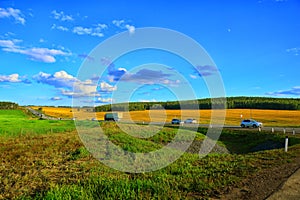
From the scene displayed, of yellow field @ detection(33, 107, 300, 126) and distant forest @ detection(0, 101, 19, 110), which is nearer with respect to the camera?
yellow field @ detection(33, 107, 300, 126)

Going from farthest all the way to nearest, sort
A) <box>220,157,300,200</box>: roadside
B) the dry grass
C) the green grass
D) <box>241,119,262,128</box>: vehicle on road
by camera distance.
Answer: <box>241,119,262,128</box>: vehicle on road, the green grass, the dry grass, <box>220,157,300,200</box>: roadside

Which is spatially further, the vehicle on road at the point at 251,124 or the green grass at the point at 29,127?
the vehicle on road at the point at 251,124

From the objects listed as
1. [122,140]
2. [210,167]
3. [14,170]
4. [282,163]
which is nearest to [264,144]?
[122,140]

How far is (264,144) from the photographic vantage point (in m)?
33.1

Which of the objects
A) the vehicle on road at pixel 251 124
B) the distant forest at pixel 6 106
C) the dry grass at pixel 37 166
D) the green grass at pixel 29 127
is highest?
the distant forest at pixel 6 106

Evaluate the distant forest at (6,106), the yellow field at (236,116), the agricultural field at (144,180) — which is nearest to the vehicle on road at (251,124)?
the yellow field at (236,116)

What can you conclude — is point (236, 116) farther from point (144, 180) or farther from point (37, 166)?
point (144, 180)

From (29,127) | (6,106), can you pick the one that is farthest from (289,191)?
(6,106)

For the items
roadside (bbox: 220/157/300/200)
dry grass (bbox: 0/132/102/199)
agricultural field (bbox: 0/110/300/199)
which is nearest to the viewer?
roadside (bbox: 220/157/300/200)

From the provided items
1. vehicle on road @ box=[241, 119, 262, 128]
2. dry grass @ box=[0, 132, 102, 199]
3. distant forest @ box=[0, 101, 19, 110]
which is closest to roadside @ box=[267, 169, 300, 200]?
dry grass @ box=[0, 132, 102, 199]

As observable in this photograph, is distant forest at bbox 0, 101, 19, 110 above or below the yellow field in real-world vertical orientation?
above

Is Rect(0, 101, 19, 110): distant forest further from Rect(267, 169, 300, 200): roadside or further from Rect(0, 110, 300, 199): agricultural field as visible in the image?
Rect(267, 169, 300, 200): roadside

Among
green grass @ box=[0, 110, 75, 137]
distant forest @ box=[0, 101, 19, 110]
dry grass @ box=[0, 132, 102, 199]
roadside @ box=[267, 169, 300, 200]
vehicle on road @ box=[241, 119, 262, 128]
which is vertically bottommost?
dry grass @ box=[0, 132, 102, 199]

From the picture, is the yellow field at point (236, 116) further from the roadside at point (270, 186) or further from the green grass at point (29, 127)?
the roadside at point (270, 186)
